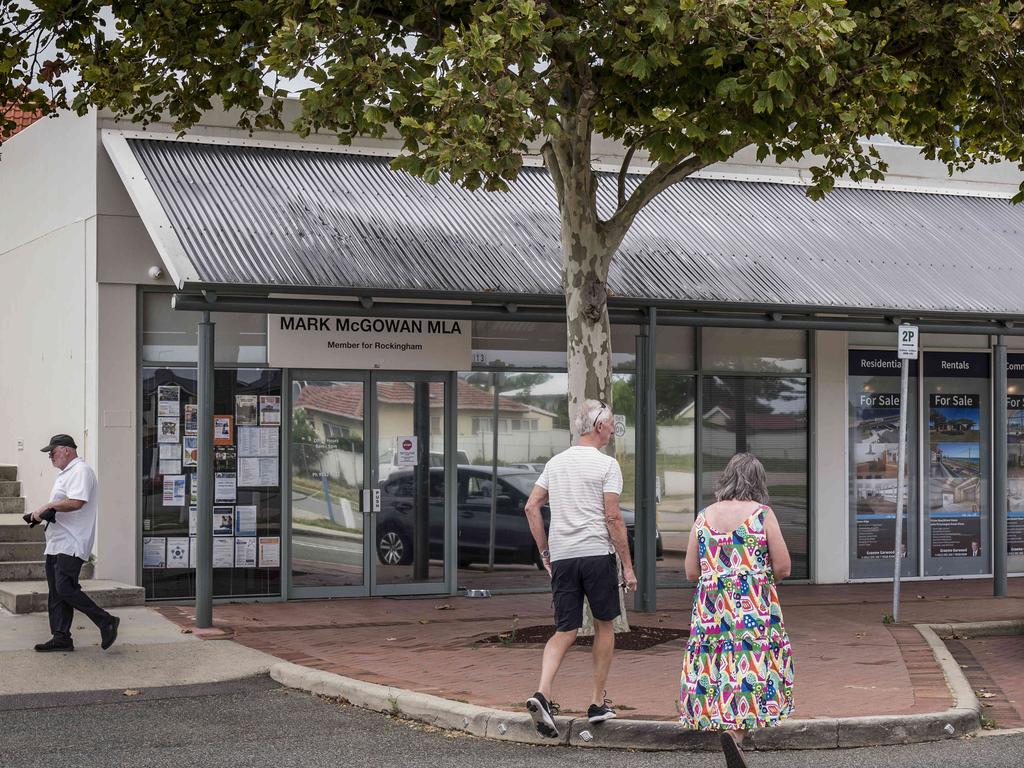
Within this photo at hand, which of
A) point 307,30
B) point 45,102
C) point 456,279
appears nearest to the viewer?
point 307,30

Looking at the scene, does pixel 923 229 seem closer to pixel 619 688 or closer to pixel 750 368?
pixel 750 368

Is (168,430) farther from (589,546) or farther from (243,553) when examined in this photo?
(589,546)

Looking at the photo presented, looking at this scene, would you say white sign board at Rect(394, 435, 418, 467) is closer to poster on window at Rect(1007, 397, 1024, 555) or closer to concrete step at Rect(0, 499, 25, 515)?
concrete step at Rect(0, 499, 25, 515)

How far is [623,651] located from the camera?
1027 centimetres

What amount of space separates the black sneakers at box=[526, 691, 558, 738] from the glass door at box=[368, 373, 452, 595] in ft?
21.6

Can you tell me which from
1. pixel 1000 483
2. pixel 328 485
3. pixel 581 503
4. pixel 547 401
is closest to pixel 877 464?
pixel 1000 483

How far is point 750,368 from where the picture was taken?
15.6 m

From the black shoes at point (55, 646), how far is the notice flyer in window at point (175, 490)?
315 centimetres

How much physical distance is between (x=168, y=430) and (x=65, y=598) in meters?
3.41

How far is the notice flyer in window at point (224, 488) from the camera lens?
1342 cm

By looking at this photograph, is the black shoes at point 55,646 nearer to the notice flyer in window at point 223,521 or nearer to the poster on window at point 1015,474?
the notice flyer in window at point 223,521

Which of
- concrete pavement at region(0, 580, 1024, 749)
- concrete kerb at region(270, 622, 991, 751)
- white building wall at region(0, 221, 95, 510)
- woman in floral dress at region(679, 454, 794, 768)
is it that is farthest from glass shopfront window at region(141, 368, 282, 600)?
woman in floral dress at region(679, 454, 794, 768)

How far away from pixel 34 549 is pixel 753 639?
30.7 ft

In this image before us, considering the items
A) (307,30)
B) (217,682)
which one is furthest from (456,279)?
(217,682)
